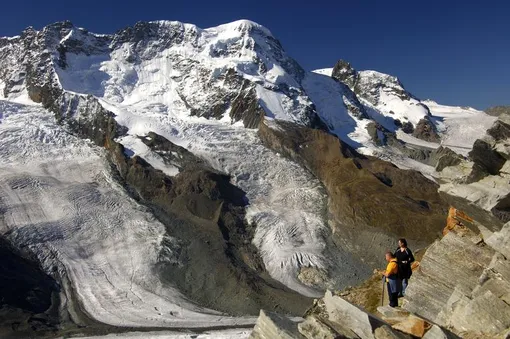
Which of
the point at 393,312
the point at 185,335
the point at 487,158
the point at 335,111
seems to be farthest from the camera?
the point at 335,111

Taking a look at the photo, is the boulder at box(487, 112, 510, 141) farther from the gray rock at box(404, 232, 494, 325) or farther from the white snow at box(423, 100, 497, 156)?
the white snow at box(423, 100, 497, 156)

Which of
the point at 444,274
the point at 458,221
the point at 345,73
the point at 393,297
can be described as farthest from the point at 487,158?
the point at 345,73

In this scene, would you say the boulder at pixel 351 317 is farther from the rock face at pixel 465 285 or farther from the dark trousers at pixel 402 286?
the dark trousers at pixel 402 286

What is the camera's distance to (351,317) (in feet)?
38.0

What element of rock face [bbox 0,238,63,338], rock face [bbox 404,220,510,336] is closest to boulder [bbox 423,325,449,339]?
rock face [bbox 404,220,510,336]

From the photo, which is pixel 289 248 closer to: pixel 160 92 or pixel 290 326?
pixel 290 326

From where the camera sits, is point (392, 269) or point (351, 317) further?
point (392, 269)

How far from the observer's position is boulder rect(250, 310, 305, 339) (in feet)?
38.2

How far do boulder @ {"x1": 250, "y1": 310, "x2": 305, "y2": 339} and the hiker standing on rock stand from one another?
3.35 meters

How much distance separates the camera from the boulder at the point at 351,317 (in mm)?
10995

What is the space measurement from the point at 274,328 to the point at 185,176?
65540mm

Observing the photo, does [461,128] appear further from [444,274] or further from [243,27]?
[444,274]

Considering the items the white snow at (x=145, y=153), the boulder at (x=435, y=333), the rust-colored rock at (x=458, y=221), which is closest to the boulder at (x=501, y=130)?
the rust-colored rock at (x=458, y=221)

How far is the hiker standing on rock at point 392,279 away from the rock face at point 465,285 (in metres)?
0.59
